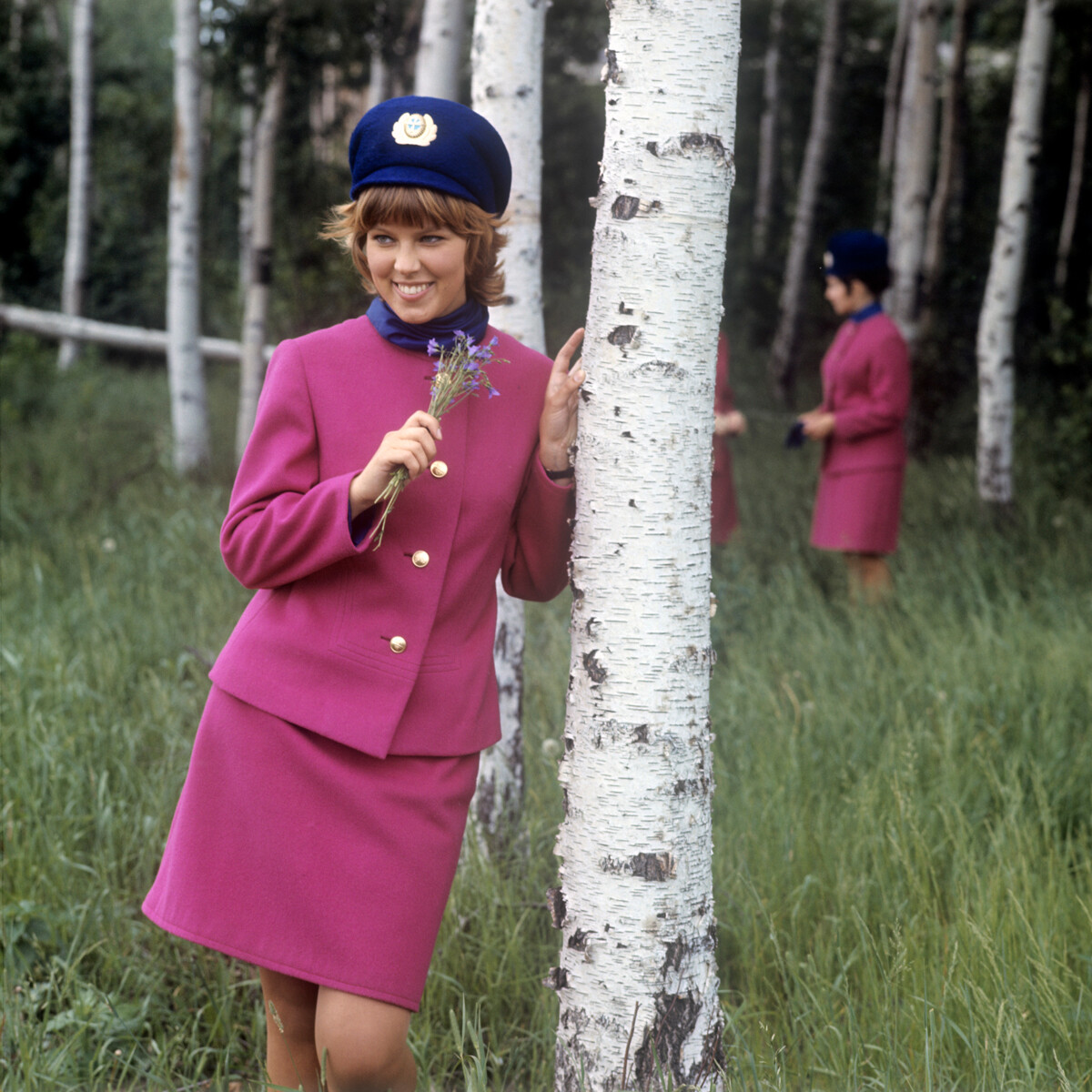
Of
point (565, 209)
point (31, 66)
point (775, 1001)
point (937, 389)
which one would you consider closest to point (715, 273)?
point (775, 1001)

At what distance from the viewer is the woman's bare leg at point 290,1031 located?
1.90m

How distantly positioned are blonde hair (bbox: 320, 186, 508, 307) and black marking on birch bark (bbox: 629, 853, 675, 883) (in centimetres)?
99

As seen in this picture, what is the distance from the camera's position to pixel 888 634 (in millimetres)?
4281

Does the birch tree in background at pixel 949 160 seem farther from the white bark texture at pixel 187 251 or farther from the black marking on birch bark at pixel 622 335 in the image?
the black marking on birch bark at pixel 622 335

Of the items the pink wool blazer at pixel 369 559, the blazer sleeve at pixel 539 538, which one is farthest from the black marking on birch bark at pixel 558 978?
the blazer sleeve at pixel 539 538

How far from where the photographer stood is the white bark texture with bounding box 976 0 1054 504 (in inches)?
279

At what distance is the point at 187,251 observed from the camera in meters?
8.00

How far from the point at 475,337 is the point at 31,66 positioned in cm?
1646

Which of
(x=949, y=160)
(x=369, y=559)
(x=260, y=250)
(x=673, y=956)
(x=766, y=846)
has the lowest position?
(x=766, y=846)

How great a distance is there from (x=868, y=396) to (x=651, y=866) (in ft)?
12.1

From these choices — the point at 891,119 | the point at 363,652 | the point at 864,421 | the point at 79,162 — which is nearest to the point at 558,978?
the point at 363,652

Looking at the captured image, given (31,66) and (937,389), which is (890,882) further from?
(31,66)

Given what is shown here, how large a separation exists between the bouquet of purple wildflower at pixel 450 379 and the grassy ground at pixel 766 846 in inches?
34.6

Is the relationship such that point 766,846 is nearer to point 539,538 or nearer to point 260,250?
point 539,538
